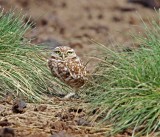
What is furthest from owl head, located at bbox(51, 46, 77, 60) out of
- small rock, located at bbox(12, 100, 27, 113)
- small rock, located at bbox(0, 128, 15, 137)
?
small rock, located at bbox(0, 128, 15, 137)

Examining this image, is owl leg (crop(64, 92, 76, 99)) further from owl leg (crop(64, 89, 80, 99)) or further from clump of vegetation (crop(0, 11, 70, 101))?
clump of vegetation (crop(0, 11, 70, 101))

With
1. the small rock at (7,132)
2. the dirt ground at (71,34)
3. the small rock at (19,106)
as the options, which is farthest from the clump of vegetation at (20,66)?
the small rock at (7,132)

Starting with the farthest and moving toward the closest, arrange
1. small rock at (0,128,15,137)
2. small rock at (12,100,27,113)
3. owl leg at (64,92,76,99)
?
owl leg at (64,92,76,99)
small rock at (12,100,27,113)
small rock at (0,128,15,137)

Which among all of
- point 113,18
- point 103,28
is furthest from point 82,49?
point 113,18

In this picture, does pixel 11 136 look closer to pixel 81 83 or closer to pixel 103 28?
pixel 81 83

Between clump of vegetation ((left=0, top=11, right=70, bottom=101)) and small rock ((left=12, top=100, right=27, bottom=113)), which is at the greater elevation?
clump of vegetation ((left=0, top=11, right=70, bottom=101))

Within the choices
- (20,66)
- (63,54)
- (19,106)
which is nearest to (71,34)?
(20,66)

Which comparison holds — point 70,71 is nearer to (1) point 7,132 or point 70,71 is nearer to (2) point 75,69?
(2) point 75,69
